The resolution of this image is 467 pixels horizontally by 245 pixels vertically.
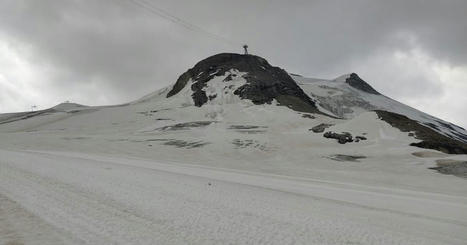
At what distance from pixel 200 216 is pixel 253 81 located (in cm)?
7079

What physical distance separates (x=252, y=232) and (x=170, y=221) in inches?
58.7

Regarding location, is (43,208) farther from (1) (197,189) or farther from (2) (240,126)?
(2) (240,126)

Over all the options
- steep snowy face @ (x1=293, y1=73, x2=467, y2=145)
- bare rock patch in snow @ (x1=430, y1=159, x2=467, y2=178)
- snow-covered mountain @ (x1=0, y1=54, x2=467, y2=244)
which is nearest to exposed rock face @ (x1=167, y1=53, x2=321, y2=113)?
steep snowy face @ (x1=293, y1=73, x2=467, y2=145)

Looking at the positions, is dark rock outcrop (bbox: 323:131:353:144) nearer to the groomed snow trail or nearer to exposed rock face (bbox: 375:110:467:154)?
exposed rock face (bbox: 375:110:467:154)

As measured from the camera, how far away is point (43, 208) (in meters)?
7.38

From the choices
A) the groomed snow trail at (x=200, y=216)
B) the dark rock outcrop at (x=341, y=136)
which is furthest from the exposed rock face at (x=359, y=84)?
the groomed snow trail at (x=200, y=216)

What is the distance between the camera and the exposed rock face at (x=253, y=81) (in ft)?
236

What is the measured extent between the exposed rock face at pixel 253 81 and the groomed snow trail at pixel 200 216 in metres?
56.5

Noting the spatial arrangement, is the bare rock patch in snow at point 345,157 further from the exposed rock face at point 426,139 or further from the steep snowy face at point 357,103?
the steep snowy face at point 357,103

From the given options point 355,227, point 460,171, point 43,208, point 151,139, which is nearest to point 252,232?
point 355,227

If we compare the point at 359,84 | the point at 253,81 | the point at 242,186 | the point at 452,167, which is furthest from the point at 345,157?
the point at 359,84

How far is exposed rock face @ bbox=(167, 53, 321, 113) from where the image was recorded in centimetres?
7191

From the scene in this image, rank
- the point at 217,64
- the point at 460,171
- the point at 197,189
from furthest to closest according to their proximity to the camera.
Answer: the point at 217,64 → the point at 460,171 → the point at 197,189

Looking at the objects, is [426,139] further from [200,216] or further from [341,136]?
[200,216]
